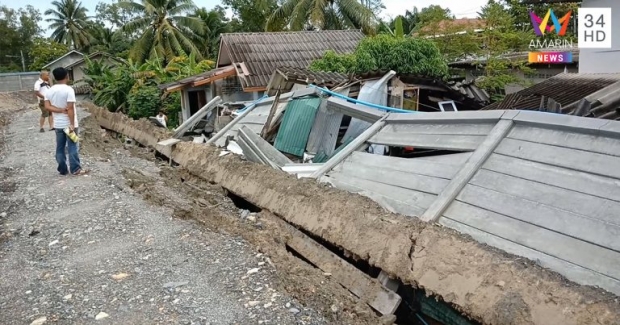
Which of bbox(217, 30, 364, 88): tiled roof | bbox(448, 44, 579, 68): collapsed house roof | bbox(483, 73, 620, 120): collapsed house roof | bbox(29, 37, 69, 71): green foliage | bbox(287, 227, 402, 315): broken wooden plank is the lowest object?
bbox(287, 227, 402, 315): broken wooden plank

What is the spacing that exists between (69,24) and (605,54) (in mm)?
44769

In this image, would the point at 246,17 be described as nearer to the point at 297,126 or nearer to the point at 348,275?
the point at 297,126

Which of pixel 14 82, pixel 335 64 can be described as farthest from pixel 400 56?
pixel 14 82

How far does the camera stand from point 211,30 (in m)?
31.9

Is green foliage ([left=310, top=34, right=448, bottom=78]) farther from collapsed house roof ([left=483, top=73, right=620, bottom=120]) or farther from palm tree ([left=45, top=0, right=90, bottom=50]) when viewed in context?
palm tree ([left=45, top=0, right=90, bottom=50])

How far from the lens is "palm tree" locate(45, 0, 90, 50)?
4325 cm

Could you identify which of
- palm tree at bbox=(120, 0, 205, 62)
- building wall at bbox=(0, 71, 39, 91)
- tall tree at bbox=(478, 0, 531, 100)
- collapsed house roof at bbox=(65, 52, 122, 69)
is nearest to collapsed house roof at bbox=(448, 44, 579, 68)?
tall tree at bbox=(478, 0, 531, 100)

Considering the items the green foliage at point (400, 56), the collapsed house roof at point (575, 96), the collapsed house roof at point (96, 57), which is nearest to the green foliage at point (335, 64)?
the green foliage at point (400, 56)

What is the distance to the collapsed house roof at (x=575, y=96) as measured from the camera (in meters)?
6.40

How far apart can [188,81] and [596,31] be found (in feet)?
40.5

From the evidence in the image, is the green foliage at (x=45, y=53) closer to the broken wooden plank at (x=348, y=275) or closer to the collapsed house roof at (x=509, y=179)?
the collapsed house roof at (x=509, y=179)

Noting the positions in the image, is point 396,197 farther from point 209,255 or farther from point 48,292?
point 48,292

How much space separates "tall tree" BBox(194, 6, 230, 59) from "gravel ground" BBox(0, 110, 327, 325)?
26245 mm

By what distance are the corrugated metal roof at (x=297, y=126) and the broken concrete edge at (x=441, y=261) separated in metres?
1.46
